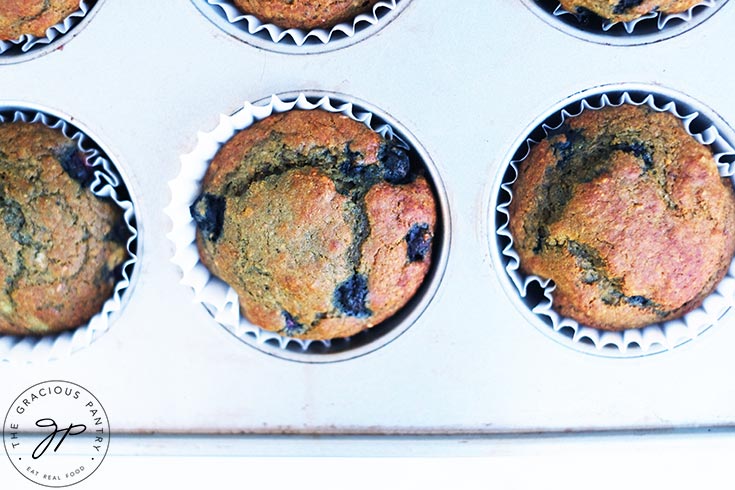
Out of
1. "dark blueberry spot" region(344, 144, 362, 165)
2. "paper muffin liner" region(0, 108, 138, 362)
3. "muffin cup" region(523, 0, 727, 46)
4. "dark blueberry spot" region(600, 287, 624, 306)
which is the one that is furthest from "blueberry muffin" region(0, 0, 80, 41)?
"dark blueberry spot" region(600, 287, 624, 306)

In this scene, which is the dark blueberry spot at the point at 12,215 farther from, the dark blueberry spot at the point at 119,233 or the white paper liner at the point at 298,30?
the white paper liner at the point at 298,30

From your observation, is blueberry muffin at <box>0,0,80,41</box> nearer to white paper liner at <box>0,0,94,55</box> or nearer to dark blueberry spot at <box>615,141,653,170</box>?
white paper liner at <box>0,0,94,55</box>

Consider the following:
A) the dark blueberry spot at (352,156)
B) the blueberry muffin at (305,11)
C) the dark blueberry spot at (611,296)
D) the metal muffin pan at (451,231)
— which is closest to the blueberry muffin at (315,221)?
the dark blueberry spot at (352,156)

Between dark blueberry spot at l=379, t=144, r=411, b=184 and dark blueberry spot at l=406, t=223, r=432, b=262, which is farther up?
dark blueberry spot at l=379, t=144, r=411, b=184

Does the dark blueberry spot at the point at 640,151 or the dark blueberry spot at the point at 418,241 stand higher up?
the dark blueberry spot at the point at 640,151

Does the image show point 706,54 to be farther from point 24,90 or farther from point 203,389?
point 24,90

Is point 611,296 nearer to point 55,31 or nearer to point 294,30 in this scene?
point 294,30

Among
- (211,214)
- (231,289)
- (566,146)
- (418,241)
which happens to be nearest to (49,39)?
(211,214)

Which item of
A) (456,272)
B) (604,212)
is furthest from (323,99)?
(604,212)
